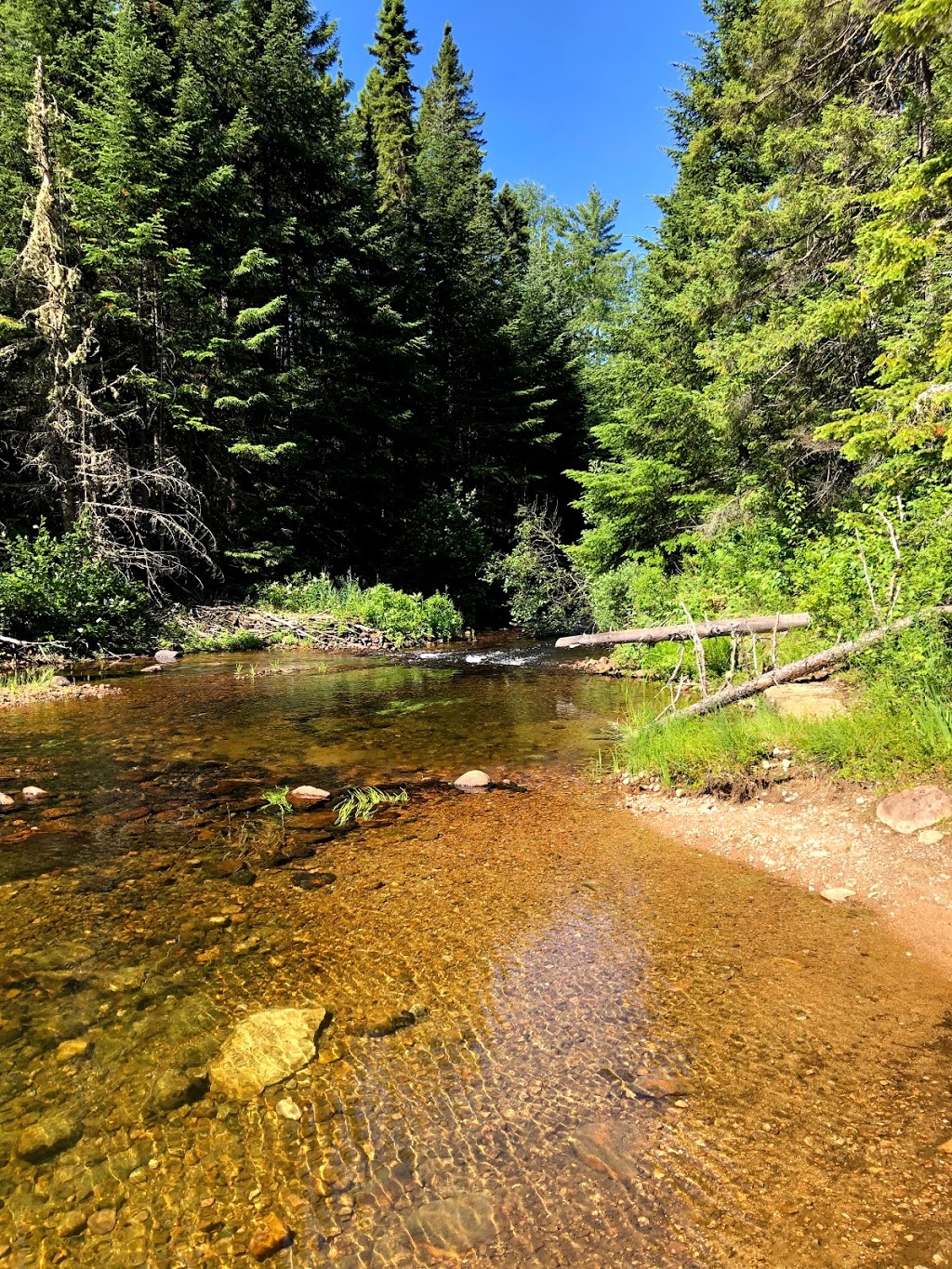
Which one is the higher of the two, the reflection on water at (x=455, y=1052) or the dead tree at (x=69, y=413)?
the dead tree at (x=69, y=413)

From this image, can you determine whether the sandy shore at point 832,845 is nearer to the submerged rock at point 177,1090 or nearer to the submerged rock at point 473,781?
the submerged rock at point 473,781

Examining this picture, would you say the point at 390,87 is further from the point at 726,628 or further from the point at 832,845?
the point at 832,845

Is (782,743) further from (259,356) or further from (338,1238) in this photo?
(259,356)

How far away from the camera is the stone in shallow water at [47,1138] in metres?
2.29

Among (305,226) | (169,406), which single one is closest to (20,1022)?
(169,406)

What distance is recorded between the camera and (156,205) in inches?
712

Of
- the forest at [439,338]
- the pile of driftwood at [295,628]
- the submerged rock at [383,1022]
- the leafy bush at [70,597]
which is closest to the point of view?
the submerged rock at [383,1022]

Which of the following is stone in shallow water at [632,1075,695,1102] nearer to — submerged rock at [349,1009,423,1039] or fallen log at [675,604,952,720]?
submerged rock at [349,1009,423,1039]

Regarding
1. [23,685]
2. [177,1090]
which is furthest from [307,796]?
[23,685]

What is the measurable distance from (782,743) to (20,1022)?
537 centimetres

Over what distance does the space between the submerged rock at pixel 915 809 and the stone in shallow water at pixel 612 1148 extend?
2.93 m

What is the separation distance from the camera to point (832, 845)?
14.6ft

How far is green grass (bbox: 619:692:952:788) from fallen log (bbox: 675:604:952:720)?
119 mm

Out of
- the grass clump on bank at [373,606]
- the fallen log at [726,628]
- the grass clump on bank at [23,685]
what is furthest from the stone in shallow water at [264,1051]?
the grass clump on bank at [373,606]
